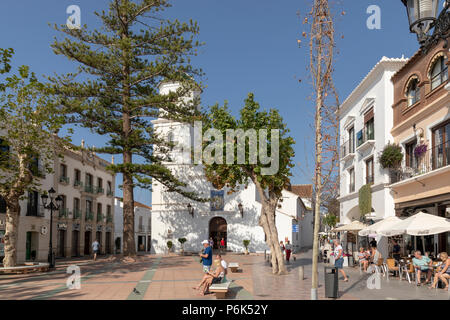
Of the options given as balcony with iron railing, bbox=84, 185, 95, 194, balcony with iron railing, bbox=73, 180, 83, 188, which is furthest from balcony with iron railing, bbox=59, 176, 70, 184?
balcony with iron railing, bbox=84, 185, 95, 194

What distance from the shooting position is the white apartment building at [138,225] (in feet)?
159

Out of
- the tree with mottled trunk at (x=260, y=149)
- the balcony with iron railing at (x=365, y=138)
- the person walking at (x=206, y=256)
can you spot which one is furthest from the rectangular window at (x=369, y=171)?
the person walking at (x=206, y=256)

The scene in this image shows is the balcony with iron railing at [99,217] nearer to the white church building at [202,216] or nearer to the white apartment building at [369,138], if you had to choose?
the white church building at [202,216]

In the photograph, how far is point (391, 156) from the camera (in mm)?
20406

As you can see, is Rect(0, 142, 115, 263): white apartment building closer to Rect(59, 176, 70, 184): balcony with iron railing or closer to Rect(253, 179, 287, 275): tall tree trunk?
Rect(59, 176, 70, 184): balcony with iron railing

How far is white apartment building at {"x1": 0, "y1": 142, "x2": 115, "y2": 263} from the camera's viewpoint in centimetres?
2819

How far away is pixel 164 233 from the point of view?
37344mm

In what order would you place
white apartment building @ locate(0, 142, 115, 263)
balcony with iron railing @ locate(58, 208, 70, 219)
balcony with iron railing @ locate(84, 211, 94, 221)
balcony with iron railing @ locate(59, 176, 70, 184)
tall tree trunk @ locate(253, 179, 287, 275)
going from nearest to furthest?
tall tree trunk @ locate(253, 179, 287, 275) → white apartment building @ locate(0, 142, 115, 263) → balcony with iron railing @ locate(58, 208, 70, 219) → balcony with iron railing @ locate(59, 176, 70, 184) → balcony with iron railing @ locate(84, 211, 94, 221)

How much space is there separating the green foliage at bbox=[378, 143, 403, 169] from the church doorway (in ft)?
61.8

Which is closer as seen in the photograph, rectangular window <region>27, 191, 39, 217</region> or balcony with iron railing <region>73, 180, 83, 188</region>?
rectangular window <region>27, 191, 39, 217</region>

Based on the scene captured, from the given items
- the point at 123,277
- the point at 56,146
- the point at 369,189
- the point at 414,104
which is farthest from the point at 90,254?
the point at 414,104

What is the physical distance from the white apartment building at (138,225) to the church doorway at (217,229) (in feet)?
47.4

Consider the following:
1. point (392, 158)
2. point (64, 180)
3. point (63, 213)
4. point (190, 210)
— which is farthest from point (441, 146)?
point (63, 213)
